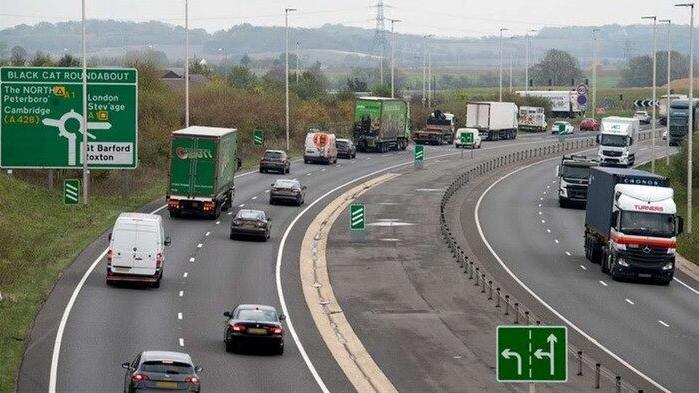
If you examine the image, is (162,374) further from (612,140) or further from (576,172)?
(612,140)

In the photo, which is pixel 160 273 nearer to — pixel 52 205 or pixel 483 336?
pixel 483 336

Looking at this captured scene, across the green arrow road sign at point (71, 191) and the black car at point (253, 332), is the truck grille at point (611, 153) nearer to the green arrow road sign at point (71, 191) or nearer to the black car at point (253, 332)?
the green arrow road sign at point (71, 191)

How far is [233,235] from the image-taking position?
209ft

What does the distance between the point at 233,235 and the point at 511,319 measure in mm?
18569

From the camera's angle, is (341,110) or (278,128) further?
(341,110)

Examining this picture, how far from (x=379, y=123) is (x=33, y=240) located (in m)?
60.2

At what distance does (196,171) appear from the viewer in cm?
6775

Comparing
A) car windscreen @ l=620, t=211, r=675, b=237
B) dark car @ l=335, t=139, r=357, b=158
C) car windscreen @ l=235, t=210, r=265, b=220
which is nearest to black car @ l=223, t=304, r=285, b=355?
car windscreen @ l=620, t=211, r=675, b=237

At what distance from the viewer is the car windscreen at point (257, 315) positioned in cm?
4016

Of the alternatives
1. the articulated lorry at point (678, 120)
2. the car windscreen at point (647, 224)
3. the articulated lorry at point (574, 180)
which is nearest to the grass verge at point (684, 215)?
the articulated lorry at point (574, 180)

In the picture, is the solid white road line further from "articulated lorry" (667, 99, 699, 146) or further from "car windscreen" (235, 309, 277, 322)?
"articulated lorry" (667, 99, 699, 146)

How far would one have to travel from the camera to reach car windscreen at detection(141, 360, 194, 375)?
31.2 meters

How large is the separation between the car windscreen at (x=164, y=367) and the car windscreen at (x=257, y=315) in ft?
28.4

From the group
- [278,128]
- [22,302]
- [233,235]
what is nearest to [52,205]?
[233,235]
